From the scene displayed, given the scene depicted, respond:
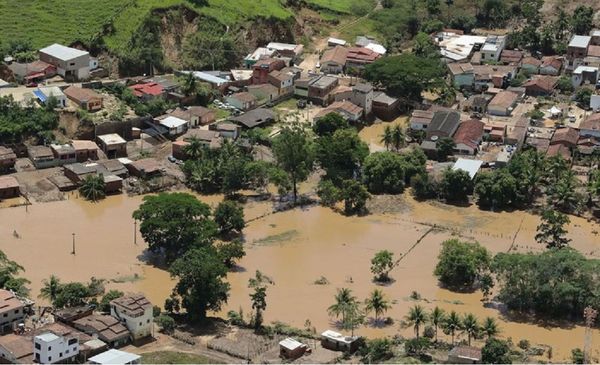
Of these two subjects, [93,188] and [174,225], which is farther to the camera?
[93,188]

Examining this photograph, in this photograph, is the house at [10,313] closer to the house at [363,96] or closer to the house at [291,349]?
the house at [291,349]

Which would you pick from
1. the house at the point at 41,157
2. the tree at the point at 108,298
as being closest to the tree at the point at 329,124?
the house at the point at 41,157

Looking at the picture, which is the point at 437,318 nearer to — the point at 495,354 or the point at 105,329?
the point at 495,354

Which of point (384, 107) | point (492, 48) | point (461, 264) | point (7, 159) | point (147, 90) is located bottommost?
point (7, 159)

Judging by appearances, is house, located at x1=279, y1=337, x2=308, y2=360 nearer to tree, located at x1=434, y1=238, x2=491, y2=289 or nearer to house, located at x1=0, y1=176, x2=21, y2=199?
tree, located at x1=434, y1=238, x2=491, y2=289

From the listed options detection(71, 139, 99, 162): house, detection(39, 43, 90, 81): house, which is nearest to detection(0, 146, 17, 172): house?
detection(71, 139, 99, 162): house

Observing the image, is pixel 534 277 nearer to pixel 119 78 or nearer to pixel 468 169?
pixel 468 169

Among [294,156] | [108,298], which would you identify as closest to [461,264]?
[294,156]
